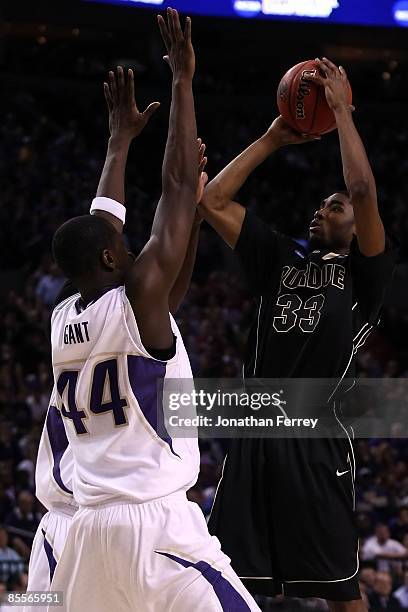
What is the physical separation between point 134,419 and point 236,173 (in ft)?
4.89

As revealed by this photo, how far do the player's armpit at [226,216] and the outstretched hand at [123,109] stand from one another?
0.42 meters

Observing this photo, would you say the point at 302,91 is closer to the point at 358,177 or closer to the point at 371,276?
the point at 358,177

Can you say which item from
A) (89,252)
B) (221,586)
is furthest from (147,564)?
(89,252)

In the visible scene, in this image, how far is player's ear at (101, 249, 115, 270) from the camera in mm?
3225

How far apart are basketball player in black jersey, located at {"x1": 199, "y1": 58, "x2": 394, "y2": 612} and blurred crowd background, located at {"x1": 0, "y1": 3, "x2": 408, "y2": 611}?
3.26 metres

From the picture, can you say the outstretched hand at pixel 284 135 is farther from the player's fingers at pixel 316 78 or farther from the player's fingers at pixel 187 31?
the player's fingers at pixel 187 31

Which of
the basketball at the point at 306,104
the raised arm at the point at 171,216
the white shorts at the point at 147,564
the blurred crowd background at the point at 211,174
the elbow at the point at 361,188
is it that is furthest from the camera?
the blurred crowd background at the point at 211,174

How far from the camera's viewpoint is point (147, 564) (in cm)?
295

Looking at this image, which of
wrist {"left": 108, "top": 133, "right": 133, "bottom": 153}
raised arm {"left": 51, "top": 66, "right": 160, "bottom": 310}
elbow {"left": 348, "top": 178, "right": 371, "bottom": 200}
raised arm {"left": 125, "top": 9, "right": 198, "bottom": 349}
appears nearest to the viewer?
raised arm {"left": 125, "top": 9, "right": 198, "bottom": 349}

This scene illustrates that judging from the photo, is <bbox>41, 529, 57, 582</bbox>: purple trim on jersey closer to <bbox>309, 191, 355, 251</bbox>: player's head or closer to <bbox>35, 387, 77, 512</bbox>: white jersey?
<bbox>35, 387, 77, 512</bbox>: white jersey

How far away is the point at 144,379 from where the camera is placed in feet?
10.3

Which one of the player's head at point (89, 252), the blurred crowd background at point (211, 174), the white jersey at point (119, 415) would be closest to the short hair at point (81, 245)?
the player's head at point (89, 252)

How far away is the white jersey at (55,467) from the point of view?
3686 millimetres

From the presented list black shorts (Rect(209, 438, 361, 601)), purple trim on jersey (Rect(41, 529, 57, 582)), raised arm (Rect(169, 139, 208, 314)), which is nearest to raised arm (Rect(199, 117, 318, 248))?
raised arm (Rect(169, 139, 208, 314))
